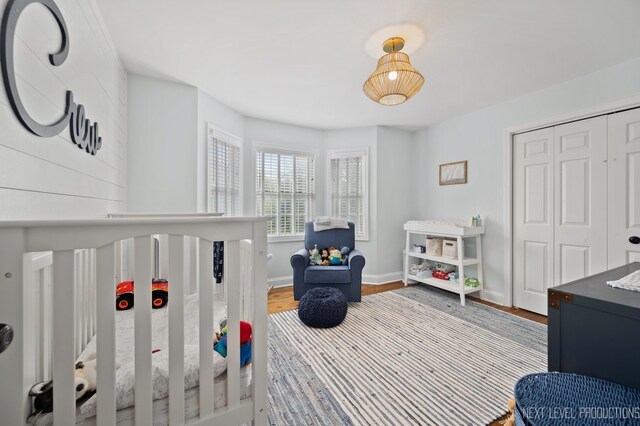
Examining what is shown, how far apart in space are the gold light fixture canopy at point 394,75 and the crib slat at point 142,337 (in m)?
1.83

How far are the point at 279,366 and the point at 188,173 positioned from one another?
1980mm

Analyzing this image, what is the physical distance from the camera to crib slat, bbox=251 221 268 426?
948 millimetres

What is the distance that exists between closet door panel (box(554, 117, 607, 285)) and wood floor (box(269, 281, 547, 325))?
45 cm

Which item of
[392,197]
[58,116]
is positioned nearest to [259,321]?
[58,116]

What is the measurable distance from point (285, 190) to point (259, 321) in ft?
9.72

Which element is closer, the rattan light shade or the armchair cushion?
→ the rattan light shade

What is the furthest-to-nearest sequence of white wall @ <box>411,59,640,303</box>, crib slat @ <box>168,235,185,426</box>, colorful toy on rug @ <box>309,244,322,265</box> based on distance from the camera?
Result: colorful toy on rug @ <box>309,244,322,265</box> → white wall @ <box>411,59,640,303</box> → crib slat @ <box>168,235,185,426</box>

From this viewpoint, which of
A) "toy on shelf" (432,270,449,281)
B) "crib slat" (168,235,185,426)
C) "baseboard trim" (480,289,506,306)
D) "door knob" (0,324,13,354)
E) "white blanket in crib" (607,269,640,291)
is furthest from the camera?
"toy on shelf" (432,270,449,281)

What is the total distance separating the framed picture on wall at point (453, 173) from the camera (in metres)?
3.33

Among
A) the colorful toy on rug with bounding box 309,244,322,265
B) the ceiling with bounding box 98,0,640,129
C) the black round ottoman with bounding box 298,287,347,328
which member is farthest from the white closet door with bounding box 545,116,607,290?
the colorful toy on rug with bounding box 309,244,322,265

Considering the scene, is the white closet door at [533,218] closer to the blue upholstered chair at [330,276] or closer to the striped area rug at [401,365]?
the striped area rug at [401,365]

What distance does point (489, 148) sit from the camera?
3.05 metres

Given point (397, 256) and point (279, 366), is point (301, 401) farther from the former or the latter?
point (397, 256)

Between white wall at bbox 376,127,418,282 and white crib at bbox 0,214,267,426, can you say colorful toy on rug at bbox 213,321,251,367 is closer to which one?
white crib at bbox 0,214,267,426
